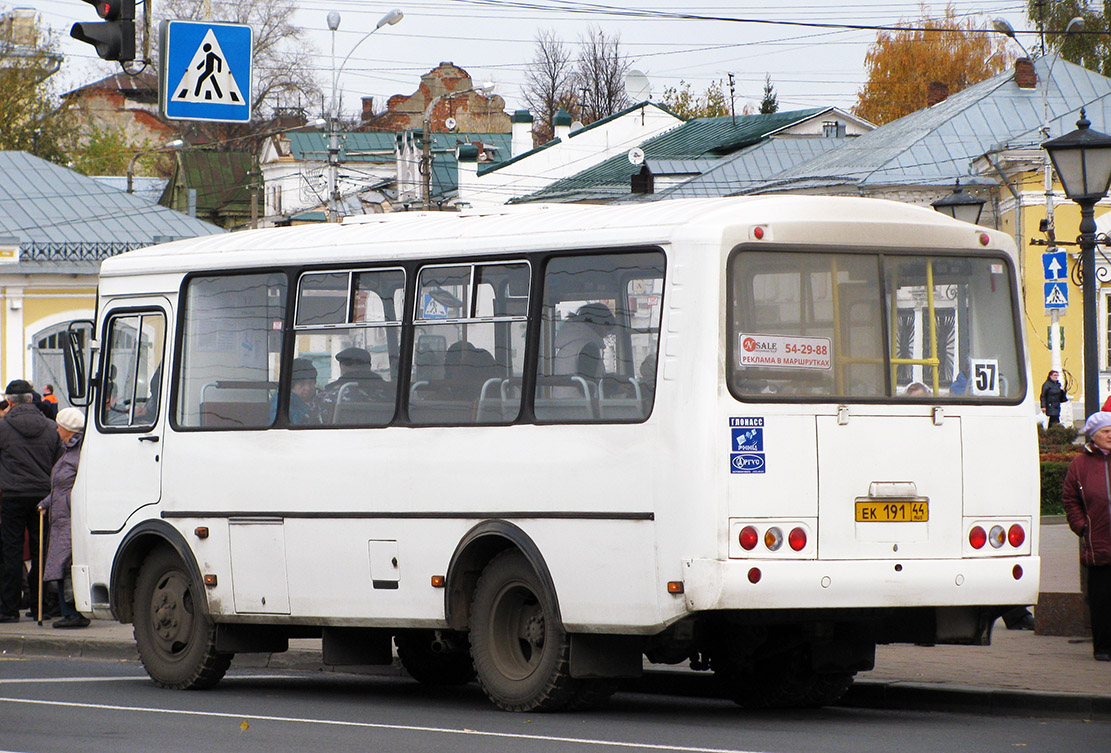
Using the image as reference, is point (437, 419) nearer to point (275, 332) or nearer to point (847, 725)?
point (275, 332)

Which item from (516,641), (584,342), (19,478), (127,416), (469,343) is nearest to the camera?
(584,342)

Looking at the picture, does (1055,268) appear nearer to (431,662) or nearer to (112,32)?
(112,32)

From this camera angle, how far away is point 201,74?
683 inches

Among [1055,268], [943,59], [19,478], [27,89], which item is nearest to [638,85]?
[943,59]

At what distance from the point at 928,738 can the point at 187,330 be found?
572 centimetres

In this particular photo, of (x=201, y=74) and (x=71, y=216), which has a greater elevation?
(x=71, y=216)

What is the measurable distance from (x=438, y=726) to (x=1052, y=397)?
3174cm

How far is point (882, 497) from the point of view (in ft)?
33.3

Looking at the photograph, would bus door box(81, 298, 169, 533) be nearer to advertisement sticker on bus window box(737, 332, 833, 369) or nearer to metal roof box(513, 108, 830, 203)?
advertisement sticker on bus window box(737, 332, 833, 369)

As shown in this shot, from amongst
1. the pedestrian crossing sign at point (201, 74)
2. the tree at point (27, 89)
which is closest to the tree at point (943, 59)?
the tree at point (27, 89)

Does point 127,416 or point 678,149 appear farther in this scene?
point 678,149

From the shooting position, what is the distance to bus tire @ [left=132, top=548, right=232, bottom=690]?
12.5 meters

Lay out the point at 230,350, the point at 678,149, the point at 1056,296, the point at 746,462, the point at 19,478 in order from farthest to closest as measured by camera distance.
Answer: the point at 678,149
the point at 1056,296
the point at 19,478
the point at 230,350
the point at 746,462

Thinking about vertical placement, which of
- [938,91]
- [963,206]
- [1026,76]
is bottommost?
[963,206]
